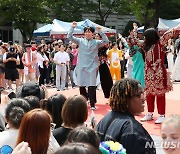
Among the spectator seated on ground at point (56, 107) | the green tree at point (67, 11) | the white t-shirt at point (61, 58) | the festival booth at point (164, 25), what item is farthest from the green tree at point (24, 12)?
the spectator seated on ground at point (56, 107)

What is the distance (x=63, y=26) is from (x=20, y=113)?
24252 mm

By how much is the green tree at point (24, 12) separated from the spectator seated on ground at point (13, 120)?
30711 mm

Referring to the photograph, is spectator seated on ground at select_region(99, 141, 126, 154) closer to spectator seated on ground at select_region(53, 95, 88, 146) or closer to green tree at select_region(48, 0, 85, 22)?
spectator seated on ground at select_region(53, 95, 88, 146)

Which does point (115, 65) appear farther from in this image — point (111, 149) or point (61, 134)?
point (111, 149)

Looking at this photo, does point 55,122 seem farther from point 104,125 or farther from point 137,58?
point 137,58

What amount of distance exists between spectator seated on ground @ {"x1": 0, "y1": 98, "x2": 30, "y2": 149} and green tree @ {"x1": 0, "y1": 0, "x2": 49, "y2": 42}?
101 feet

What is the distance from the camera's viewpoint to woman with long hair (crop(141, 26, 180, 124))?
7.28m

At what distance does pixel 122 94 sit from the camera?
3.46 m

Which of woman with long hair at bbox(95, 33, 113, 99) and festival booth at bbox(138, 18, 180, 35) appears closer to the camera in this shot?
woman with long hair at bbox(95, 33, 113, 99)

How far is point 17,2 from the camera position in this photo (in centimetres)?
3425

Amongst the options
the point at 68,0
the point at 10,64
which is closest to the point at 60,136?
the point at 10,64

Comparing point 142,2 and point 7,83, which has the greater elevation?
point 142,2

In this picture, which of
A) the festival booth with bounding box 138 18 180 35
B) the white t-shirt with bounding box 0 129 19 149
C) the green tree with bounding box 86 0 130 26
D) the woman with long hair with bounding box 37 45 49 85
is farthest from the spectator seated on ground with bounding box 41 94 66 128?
the green tree with bounding box 86 0 130 26

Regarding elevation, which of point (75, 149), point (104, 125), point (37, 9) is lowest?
point (104, 125)
